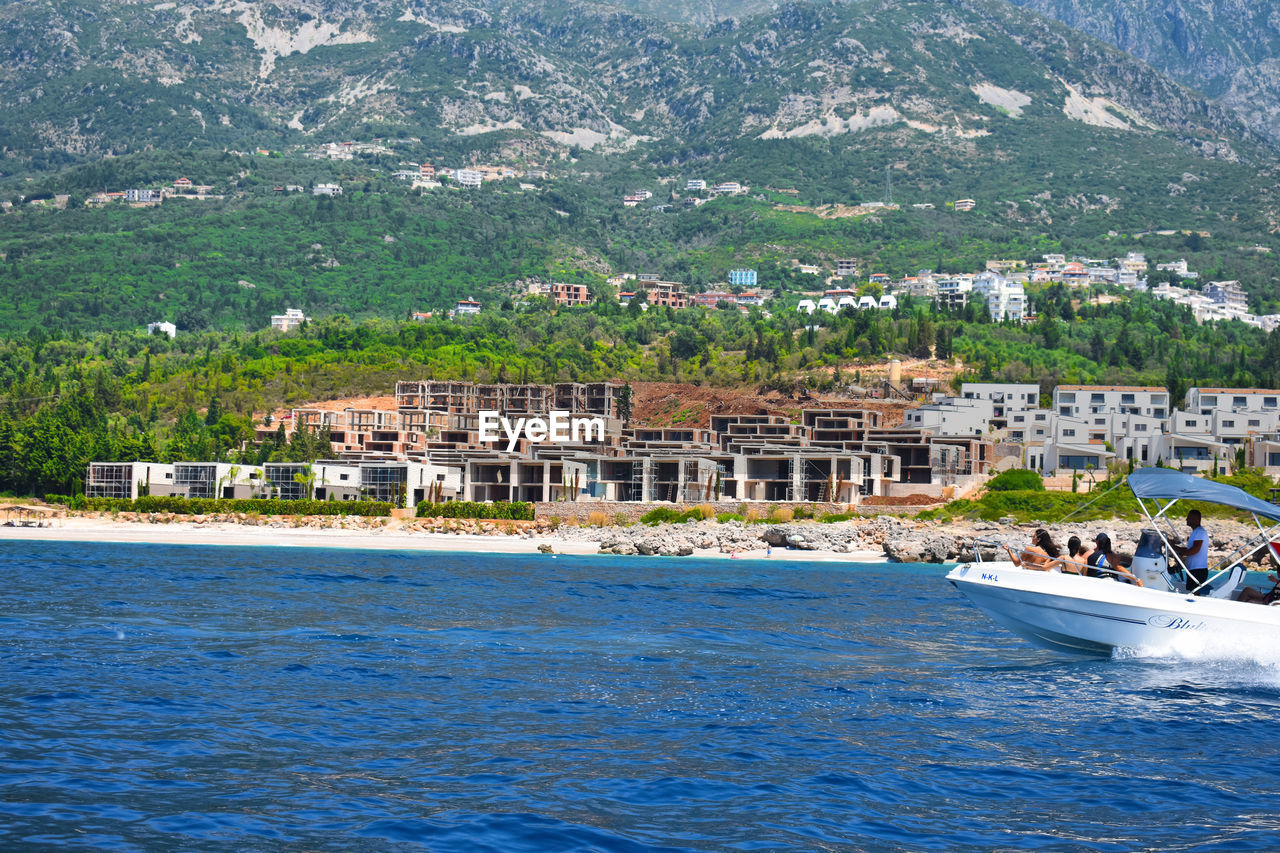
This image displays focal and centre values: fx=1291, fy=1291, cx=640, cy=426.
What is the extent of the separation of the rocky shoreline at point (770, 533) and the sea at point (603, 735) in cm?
3005

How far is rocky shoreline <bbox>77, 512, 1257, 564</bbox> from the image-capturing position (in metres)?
60.4

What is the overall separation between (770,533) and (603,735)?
158 ft

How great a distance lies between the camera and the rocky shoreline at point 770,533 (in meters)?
60.4

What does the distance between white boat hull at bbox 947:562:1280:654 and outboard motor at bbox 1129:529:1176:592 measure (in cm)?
60

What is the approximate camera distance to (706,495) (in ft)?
265

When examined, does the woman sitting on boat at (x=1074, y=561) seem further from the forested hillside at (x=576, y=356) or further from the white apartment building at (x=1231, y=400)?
the white apartment building at (x=1231, y=400)

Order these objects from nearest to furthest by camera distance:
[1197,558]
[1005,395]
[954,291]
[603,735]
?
[603,735] → [1197,558] → [1005,395] → [954,291]

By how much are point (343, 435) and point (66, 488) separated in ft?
66.3

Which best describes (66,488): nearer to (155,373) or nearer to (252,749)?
(155,373)

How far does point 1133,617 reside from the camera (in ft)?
66.0

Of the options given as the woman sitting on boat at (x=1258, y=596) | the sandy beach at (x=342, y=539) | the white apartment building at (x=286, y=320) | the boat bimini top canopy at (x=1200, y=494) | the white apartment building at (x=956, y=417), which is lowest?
the sandy beach at (x=342, y=539)

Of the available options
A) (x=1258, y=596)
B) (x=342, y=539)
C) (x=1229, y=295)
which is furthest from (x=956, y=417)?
(x=1229, y=295)

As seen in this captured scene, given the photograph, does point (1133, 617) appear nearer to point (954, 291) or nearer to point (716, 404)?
point (716, 404)

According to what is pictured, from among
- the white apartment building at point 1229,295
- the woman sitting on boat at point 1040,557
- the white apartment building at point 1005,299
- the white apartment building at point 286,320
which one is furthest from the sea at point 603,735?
the white apartment building at point 1229,295
